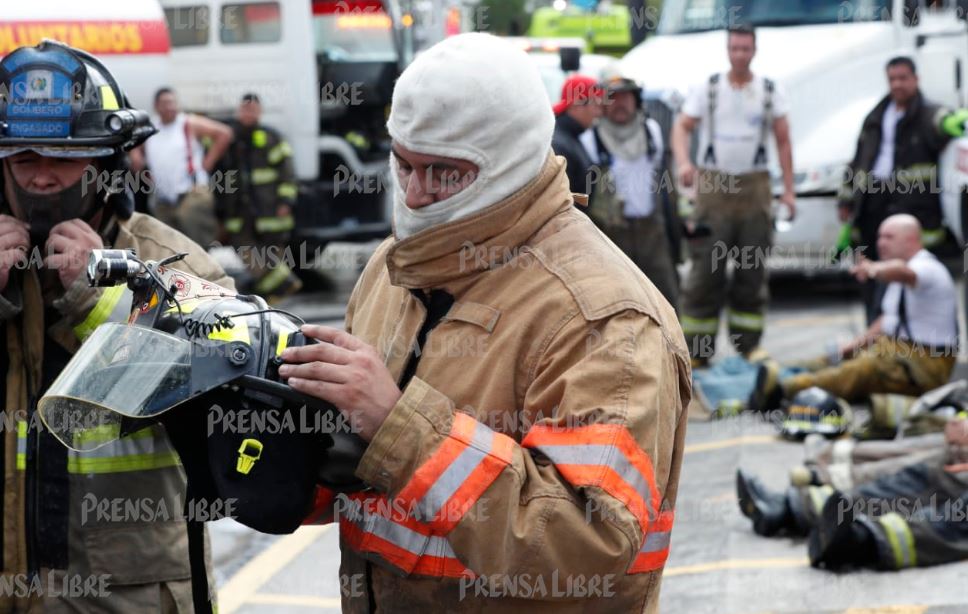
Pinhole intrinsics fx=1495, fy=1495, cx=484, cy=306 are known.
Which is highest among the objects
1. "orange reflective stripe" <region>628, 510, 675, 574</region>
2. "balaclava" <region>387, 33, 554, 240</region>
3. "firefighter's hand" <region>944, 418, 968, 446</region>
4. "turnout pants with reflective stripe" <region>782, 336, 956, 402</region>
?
"balaclava" <region>387, 33, 554, 240</region>

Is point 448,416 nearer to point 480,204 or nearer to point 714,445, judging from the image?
point 480,204

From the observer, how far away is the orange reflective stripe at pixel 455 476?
2.22 m

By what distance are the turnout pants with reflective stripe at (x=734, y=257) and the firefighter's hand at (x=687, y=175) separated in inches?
4.2

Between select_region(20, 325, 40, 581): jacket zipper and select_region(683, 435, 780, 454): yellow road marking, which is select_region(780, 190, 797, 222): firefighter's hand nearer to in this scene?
select_region(683, 435, 780, 454): yellow road marking

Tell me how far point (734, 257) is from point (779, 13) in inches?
146

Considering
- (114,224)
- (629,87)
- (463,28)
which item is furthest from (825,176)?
(114,224)

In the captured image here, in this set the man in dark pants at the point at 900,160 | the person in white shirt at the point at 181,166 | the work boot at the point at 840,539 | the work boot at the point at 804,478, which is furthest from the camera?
the person in white shirt at the point at 181,166

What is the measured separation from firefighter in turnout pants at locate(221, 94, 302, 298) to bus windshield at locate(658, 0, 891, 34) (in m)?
3.85

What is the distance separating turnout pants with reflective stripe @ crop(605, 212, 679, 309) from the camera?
916cm

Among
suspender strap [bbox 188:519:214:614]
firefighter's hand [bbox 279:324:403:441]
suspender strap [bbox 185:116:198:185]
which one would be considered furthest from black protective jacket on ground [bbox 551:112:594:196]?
firefighter's hand [bbox 279:324:403:441]

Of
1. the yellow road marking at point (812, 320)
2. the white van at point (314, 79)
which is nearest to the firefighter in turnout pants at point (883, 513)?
the yellow road marking at point (812, 320)

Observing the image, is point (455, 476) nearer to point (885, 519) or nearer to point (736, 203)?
point (885, 519)

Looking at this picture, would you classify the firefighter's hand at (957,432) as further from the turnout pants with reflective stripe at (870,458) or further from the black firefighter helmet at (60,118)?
the black firefighter helmet at (60,118)

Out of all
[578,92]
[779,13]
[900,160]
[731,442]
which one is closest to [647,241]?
[578,92]
